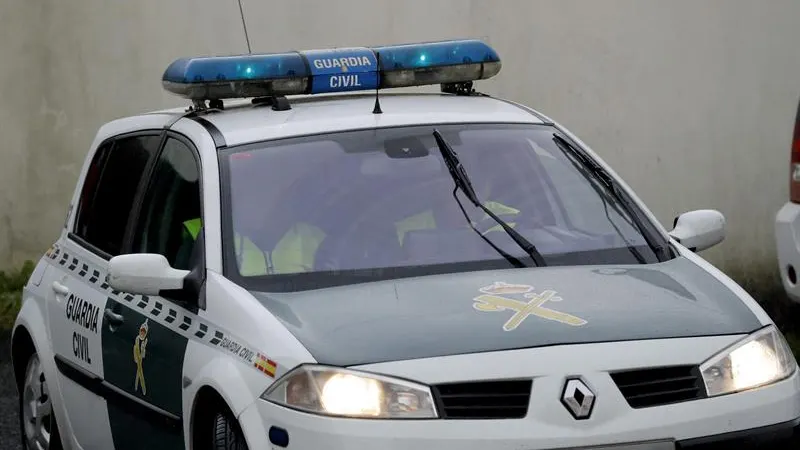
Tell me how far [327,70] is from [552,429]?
231cm

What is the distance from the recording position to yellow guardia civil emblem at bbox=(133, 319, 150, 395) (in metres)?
5.94

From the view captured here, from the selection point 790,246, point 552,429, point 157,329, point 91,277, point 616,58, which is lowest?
point 790,246

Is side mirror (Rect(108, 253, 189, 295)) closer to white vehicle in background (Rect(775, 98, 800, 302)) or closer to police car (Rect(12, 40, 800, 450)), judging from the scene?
police car (Rect(12, 40, 800, 450))

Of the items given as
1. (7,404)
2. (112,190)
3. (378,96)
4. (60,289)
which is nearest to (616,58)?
(7,404)

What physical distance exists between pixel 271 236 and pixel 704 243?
1401 millimetres

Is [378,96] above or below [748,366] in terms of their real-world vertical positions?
above

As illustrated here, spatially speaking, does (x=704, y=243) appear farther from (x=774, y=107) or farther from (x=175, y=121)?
(x=774, y=107)

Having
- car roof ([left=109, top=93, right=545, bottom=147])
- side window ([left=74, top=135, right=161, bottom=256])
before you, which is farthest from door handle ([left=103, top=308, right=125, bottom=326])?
car roof ([left=109, top=93, right=545, bottom=147])

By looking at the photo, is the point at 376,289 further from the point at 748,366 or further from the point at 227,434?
the point at 748,366

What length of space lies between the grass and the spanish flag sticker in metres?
6.51

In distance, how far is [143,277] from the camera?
5.57 m

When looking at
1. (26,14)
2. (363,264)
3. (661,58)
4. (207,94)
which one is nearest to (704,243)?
(363,264)

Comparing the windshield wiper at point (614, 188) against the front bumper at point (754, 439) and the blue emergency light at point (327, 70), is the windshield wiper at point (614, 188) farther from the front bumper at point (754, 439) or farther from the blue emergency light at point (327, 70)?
the front bumper at point (754, 439)

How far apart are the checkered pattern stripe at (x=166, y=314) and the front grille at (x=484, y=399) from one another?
48cm
